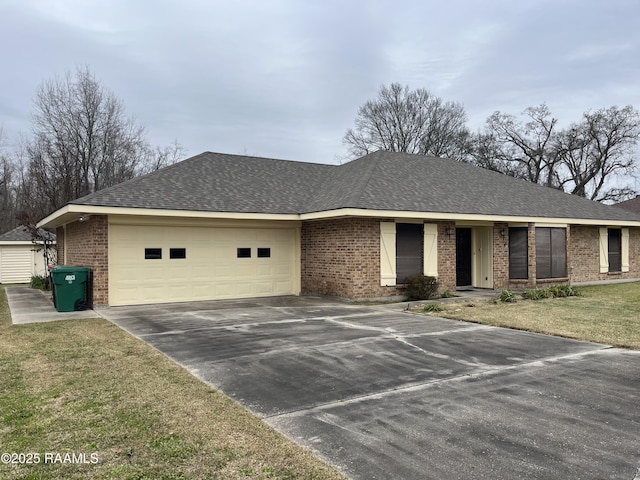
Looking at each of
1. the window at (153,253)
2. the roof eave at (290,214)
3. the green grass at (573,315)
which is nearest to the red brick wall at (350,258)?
the roof eave at (290,214)

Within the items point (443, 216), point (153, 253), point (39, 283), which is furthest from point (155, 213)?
point (39, 283)

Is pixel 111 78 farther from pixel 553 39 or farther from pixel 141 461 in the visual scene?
pixel 141 461

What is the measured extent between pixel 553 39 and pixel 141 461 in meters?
18.8

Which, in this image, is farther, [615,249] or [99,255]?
[615,249]

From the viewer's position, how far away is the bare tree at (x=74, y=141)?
1006 inches

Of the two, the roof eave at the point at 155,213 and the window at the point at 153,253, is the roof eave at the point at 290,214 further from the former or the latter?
the window at the point at 153,253

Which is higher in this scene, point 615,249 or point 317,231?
point 317,231

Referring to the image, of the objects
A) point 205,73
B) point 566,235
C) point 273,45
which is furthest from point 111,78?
point 566,235

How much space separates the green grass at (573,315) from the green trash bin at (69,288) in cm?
856

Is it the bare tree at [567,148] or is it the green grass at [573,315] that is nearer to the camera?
the green grass at [573,315]

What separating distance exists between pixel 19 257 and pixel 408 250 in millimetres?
20736

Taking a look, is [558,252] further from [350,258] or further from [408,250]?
[350,258]

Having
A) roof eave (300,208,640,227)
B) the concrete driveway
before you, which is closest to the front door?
roof eave (300,208,640,227)

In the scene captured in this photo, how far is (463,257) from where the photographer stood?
661 inches
